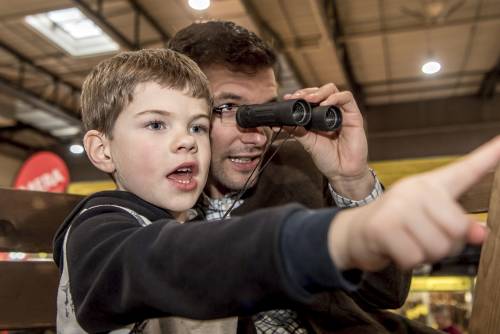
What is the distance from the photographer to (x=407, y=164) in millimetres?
6137

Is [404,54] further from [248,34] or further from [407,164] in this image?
[248,34]

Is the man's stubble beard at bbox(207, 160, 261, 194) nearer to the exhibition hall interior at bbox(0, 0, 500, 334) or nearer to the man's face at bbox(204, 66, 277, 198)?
the man's face at bbox(204, 66, 277, 198)

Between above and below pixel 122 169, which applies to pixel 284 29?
above

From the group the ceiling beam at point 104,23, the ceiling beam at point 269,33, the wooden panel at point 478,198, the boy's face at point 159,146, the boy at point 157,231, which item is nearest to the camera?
the boy at point 157,231

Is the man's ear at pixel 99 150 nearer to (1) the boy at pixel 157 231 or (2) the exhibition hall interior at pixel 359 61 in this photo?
(1) the boy at pixel 157 231

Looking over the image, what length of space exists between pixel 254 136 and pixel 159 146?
694mm

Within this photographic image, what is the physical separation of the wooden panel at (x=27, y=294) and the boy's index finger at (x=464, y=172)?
3.76 ft

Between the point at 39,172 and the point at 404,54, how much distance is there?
468cm

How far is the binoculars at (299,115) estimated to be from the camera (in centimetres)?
130

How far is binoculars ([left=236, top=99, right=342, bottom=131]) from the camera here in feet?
4.26

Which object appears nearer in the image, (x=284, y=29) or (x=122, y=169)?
(x=122, y=169)

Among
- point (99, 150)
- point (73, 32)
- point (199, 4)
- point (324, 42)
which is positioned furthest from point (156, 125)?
point (73, 32)

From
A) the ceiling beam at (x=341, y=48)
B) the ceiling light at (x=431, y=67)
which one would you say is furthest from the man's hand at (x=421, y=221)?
the ceiling light at (x=431, y=67)

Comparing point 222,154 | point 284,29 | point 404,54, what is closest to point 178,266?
point 222,154
